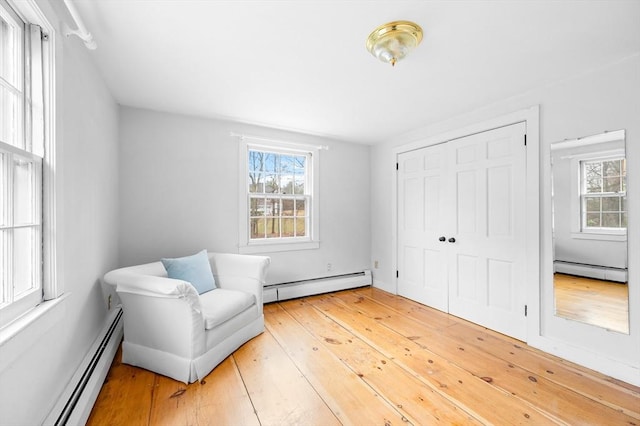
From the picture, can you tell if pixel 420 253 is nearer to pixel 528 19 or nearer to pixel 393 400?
pixel 393 400

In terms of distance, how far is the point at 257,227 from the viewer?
3.70m

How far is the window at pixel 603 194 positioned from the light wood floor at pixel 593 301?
456mm

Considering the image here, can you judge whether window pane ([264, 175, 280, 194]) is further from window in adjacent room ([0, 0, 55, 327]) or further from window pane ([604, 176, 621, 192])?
window pane ([604, 176, 621, 192])

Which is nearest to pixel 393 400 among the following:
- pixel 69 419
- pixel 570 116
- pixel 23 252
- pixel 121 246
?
pixel 69 419

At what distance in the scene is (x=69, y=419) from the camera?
4.56ft

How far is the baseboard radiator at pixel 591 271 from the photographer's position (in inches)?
82.2

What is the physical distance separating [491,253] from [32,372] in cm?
351

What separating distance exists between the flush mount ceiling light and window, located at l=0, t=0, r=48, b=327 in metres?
1.72

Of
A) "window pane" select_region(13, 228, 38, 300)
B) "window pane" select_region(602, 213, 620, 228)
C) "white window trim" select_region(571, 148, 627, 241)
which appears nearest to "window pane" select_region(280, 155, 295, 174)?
"window pane" select_region(13, 228, 38, 300)

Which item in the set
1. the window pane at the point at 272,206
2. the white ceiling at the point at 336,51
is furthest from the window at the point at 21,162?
the window pane at the point at 272,206

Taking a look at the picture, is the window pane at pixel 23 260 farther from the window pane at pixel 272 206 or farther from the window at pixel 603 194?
the window at pixel 603 194

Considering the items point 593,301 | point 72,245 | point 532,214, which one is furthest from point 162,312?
point 593,301

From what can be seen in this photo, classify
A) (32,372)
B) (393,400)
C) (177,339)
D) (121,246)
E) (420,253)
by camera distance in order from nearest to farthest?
(32,372)
(393,400)
(177,339)
(121,246)
(420,253)

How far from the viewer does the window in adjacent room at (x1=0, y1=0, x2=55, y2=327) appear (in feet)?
3.58
